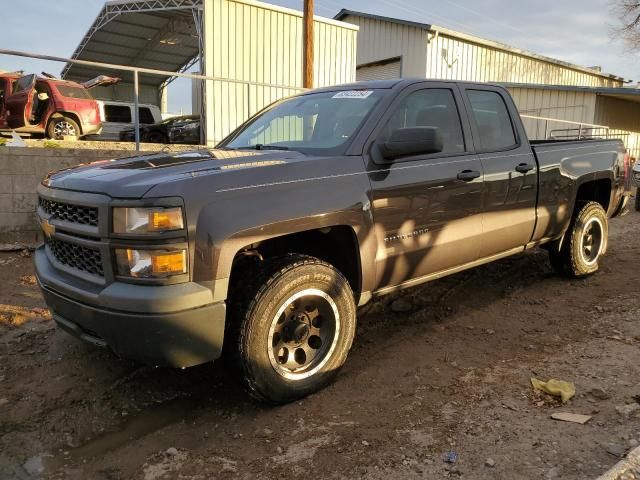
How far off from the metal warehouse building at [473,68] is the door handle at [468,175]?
694 inches

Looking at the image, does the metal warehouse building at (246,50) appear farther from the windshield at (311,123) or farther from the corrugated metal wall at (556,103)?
the corrugated metal wall at (556,103)

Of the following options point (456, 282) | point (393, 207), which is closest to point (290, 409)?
point (393, 207)

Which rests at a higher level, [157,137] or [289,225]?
[157,137]

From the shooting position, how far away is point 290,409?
119 inches

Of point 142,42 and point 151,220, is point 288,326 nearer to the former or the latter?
point 151,220

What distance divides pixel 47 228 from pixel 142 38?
2442 centimetres

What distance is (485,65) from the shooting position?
79.7 feet

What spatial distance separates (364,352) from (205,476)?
1659 mm

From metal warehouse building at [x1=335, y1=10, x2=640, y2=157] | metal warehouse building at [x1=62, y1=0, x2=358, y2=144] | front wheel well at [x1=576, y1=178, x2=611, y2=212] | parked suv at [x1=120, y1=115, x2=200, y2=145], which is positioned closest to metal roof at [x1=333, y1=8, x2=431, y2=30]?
metal warehouse building at [x1=335, y1=10, x2=640, y2=157]

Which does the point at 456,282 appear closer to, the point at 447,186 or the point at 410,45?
the point at 447,186

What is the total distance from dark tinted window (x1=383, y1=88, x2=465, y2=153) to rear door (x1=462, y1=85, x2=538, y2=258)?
0.64ft

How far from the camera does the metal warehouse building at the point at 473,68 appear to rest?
2153 cm

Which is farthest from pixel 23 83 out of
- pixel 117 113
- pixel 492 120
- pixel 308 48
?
pixel 492 120

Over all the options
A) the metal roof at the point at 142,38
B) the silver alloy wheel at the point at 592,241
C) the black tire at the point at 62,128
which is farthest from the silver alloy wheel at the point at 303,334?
the metal roof at the point at 142,38
